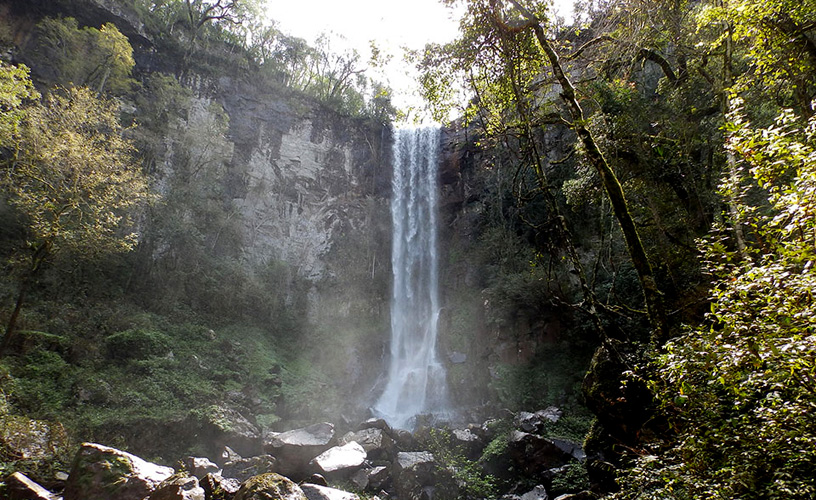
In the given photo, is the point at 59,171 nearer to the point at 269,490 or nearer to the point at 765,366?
the point at 269,490

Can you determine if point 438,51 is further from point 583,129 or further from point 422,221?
point 422,221

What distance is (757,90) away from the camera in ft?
19.2

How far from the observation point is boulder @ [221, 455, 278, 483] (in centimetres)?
851

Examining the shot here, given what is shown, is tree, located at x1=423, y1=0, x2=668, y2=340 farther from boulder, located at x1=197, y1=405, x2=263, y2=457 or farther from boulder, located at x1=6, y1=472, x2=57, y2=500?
boulder, located at x1=197, y1=405, x2=263, y2=457

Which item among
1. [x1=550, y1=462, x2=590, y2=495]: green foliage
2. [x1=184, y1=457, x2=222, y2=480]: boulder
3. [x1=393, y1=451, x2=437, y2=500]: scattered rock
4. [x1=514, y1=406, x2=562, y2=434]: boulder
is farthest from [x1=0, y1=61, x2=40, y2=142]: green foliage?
[x1=514, y1=406, x2=562, y2=434]: boulder

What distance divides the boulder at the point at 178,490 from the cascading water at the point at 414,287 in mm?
10389

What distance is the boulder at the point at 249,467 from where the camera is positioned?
335 inches

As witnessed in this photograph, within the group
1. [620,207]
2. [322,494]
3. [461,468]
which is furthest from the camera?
[461,468]

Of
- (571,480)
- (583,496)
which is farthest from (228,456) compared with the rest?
(583,496)

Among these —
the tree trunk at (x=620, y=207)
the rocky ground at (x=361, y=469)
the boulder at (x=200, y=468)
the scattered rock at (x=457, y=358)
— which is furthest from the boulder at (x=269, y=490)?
the scattered rock at (x=457, y=358)

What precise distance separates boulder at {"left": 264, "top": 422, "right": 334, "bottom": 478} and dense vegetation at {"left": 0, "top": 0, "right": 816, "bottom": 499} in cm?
228

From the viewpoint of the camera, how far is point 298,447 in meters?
9.16

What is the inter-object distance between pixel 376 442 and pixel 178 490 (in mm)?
5952

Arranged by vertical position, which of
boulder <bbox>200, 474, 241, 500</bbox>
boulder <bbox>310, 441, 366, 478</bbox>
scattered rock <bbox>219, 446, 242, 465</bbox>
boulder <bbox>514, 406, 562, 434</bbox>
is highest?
boulder <bbox>514, 406, 562, 434</bbox>
